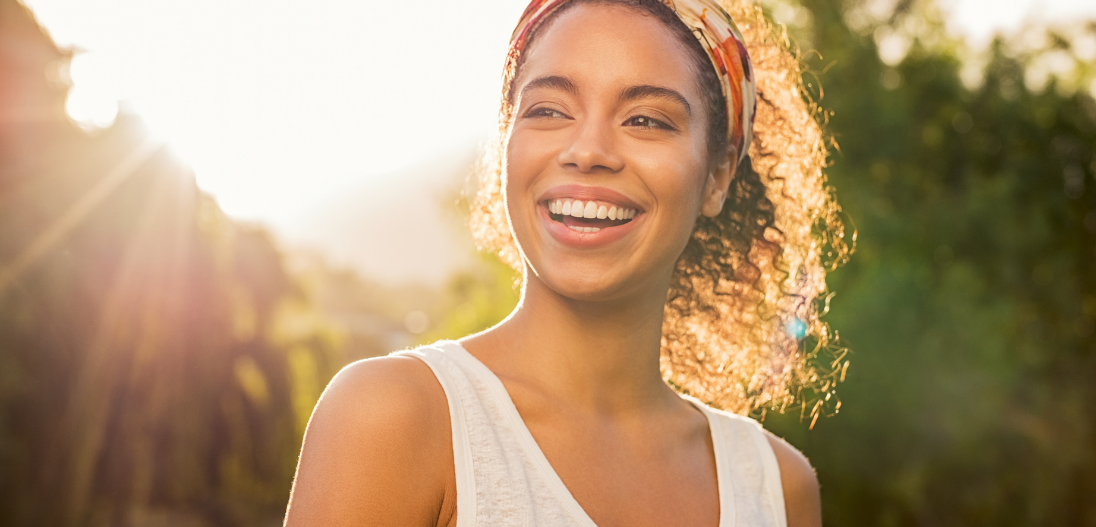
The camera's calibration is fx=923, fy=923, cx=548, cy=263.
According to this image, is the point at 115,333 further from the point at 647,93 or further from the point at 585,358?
the point at 647,93

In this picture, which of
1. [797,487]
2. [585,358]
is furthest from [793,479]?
[585,358]

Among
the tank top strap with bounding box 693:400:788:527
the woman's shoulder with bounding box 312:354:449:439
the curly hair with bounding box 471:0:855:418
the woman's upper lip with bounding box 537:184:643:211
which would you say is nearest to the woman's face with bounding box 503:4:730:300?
the woman's upper lip with bounding box 537:184:643:211

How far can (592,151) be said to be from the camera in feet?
5.84

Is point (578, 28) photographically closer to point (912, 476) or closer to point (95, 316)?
point (95, 316)

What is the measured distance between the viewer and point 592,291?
1.84m

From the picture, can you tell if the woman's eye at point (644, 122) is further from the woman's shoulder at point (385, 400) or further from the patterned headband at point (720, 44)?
the woman's shoulder at point (385, 400)

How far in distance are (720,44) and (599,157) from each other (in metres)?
0.47

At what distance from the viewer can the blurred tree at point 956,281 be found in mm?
14008

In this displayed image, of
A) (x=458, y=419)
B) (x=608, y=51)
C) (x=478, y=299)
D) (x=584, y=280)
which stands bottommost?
(x=458, y=419)

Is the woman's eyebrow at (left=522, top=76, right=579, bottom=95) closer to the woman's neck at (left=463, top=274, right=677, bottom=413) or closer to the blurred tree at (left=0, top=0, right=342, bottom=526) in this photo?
the woman's neck at (left=463, top=274, right=677, bottom=413)

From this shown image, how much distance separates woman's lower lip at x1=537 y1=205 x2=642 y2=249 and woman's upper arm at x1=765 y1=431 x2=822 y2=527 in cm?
79

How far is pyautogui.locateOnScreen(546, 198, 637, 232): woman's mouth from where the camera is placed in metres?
1.81

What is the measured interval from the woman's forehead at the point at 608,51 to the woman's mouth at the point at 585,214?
0.24 m

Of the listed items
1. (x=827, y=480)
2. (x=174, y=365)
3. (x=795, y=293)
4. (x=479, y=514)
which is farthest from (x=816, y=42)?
(x=479, y=514)
